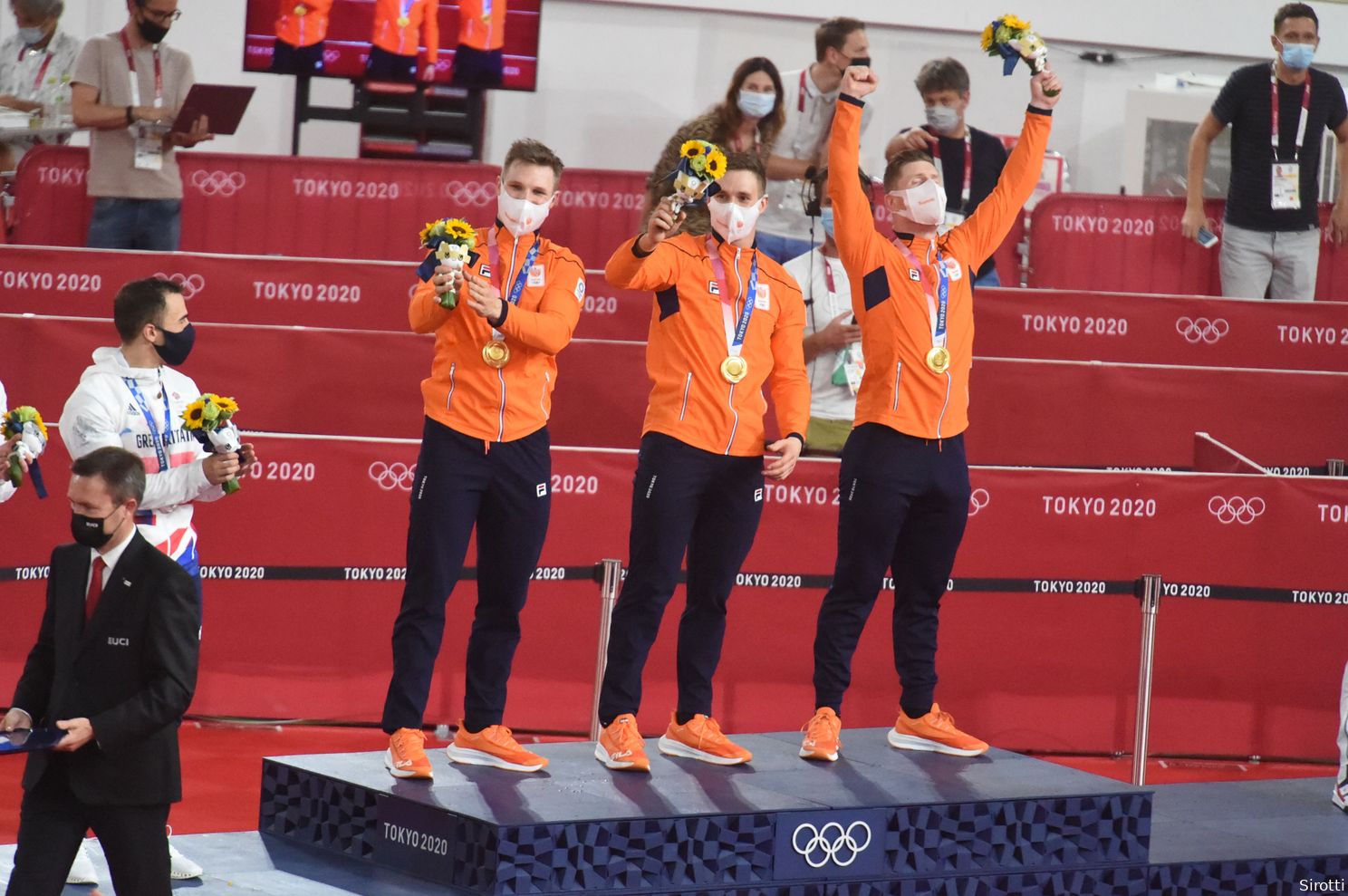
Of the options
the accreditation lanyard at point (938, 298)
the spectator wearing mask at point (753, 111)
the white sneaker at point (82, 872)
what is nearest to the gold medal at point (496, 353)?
the accreditation lanyard at point (938, 298)

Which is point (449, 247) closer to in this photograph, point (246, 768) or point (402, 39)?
point (246, 768)

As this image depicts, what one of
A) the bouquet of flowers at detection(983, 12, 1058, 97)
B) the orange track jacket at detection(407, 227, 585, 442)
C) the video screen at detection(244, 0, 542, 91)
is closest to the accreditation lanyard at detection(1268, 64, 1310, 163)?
the video screen at detection(244, 0, 542, 91)

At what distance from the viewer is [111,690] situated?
13.6 feet

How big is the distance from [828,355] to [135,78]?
396 centimetres

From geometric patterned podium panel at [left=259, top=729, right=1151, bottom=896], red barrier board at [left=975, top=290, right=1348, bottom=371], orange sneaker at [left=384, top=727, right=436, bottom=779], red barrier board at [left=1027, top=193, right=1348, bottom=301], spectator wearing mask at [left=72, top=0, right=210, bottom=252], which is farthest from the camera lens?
red barrier board at [left=1027, top=193, right=1348, bottom=301]

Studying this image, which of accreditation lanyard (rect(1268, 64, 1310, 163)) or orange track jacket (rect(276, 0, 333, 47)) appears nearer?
accreditation lanyard (rect(1268, 64, 1310, 163))

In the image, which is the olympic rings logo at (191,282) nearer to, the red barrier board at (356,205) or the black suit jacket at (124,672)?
the red barrier board at (356,205)

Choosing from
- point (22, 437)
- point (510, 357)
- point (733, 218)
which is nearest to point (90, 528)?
point (22, 437)

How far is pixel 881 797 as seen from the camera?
5344 millimetres

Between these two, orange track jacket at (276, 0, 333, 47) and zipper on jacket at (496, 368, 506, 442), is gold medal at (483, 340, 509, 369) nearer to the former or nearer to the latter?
zipper on jacket at (496, 368, 506, 442)

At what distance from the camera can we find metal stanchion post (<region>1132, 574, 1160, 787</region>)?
708cm

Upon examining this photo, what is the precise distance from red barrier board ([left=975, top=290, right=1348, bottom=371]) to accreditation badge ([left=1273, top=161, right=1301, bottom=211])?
0.60 m

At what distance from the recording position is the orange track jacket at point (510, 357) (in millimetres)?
5215

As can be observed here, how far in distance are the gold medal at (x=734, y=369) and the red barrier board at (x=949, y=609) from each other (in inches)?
85.7
